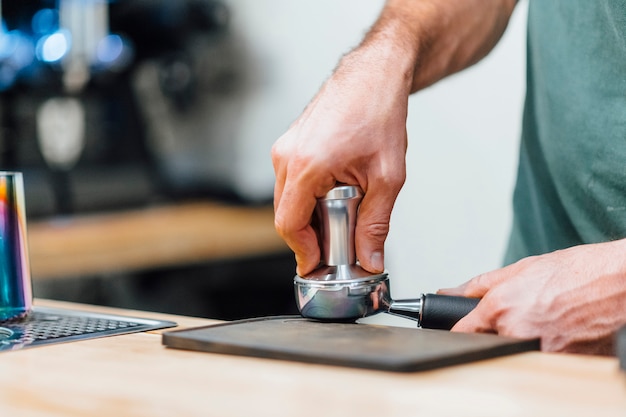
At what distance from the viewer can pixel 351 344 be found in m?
0.69

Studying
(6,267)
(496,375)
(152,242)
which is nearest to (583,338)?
(496,375)

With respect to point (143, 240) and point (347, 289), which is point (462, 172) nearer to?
point (143, 240)

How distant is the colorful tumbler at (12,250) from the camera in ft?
3.08

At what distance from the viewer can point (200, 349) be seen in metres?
0.73

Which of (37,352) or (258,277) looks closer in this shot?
(37,352)

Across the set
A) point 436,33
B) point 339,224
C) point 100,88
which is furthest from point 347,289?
point 100,88

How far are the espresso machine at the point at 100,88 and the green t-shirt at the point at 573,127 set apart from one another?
5.68 feet

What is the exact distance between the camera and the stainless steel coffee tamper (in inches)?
32.6

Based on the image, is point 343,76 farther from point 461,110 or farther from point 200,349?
point 461,110

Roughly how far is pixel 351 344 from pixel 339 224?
215mm

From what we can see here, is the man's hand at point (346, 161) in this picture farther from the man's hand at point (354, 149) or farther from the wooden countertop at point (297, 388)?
the wooden countertop at point (297, 388)

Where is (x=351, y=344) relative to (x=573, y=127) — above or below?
below

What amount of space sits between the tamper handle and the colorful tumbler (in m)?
0.33

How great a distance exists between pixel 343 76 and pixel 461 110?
117cm
